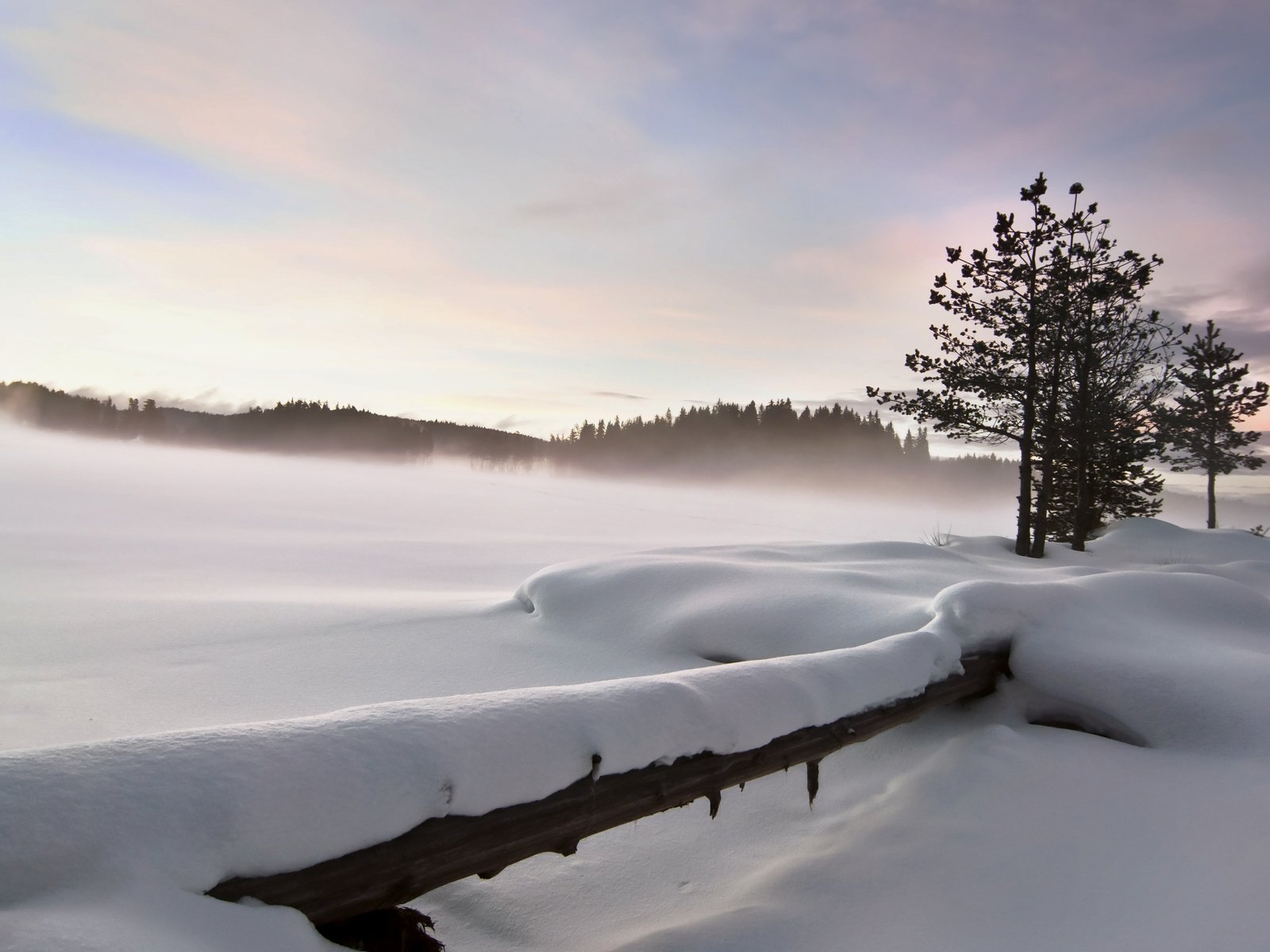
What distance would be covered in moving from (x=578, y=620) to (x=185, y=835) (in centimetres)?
488

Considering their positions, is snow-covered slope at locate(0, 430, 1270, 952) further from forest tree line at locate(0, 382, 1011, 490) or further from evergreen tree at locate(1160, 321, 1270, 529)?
forest tree line at locate(0, 382, 1011, 490)

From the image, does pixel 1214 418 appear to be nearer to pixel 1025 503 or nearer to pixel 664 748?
pixel 1025 503

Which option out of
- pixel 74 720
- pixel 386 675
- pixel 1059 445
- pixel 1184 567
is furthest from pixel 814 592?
pixel 1059 445

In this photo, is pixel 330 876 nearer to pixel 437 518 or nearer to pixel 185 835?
pixel 185 835

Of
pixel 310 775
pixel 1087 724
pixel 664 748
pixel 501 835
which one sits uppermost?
pixel 310 775

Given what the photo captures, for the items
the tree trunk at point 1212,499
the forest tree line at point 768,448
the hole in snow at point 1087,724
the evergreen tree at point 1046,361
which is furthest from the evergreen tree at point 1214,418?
the forest tree line at point 768,448

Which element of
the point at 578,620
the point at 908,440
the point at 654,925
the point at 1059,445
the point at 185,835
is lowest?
the point at 654,925

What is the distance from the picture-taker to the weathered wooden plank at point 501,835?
1.73 meters

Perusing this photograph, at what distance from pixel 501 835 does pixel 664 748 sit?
0.66 m

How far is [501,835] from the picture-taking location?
2.06 m

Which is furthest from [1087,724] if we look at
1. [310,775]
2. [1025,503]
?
[1025,503]

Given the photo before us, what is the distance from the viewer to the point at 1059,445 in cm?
1585

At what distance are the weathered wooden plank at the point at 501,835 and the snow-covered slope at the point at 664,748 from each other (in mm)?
56

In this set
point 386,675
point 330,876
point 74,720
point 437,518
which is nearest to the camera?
point 330,876
